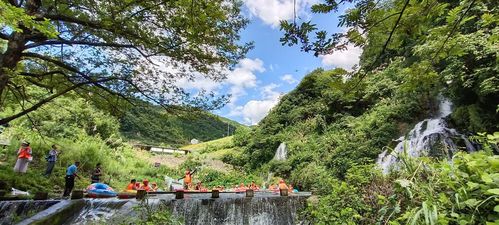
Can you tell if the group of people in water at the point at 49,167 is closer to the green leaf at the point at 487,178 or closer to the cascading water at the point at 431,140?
the cascading water at the point at 431,140

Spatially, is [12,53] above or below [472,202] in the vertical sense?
above

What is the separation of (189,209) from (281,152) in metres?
14.4

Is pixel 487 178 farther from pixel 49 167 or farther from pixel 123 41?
pixel 49 167

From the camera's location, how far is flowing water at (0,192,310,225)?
273 inches

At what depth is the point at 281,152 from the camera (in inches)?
864

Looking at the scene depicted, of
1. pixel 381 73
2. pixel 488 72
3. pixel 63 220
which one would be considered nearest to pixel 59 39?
pixel 63 220

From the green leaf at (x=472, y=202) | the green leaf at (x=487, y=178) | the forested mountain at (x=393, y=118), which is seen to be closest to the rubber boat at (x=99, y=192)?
the forested mountain at (x=393, y=118)

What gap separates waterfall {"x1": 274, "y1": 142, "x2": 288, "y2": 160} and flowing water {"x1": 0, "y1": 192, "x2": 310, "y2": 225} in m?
12.1

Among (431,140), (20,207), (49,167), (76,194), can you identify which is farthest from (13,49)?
(431,140)

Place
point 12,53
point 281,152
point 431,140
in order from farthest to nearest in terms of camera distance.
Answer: point 281,152 → point 431,140 → point 12,53

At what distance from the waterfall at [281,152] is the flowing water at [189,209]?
12.1 metres

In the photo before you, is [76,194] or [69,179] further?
[69,179]

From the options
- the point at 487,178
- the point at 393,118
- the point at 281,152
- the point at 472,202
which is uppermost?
the point at 393,118

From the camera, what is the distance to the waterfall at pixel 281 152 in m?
21.2
